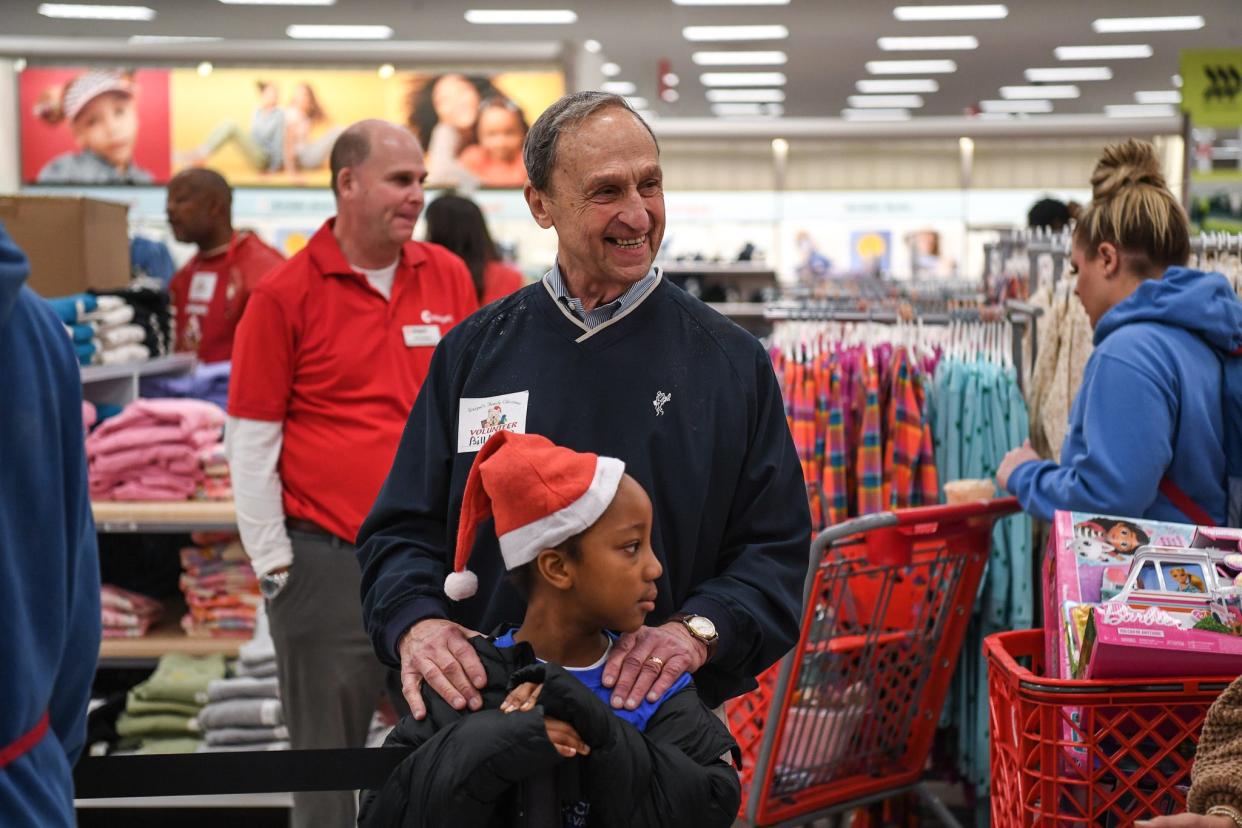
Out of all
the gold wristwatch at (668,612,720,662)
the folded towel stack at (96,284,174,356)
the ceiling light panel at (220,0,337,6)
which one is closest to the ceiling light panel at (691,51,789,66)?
the ceiling light panel at (220,0,337,6)

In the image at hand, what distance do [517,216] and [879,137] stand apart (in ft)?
24.0

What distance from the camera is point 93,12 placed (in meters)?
15.7

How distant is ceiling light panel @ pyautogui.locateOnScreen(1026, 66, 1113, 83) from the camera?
1936 centimetres

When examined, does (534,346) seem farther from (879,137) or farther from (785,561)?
(879,137)

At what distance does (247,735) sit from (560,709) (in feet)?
10.9

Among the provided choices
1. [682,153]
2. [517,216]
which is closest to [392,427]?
[517,216]

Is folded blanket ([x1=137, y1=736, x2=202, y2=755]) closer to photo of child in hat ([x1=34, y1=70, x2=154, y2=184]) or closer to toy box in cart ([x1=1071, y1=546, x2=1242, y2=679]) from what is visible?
toy box in cart ([x1=1071, y1=546, x2=1242, y2=679])

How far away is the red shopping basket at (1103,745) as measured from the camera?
2117 mm

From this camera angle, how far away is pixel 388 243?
3.49 meters

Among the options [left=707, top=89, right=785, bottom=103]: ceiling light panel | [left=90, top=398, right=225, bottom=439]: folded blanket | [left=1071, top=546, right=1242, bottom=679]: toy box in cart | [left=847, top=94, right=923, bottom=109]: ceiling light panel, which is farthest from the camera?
[left=847, top=94, right=923, bottom=109]: ceiling light panel

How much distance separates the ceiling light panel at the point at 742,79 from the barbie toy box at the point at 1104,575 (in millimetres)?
18440

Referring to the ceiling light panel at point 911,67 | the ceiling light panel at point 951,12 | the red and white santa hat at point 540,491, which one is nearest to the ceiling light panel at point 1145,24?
the ceiling light panel at point 951,12

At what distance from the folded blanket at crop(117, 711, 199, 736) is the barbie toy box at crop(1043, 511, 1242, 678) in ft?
10.5

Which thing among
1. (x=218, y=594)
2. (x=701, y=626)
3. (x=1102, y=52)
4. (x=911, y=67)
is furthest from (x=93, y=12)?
(x=701, y=626)
